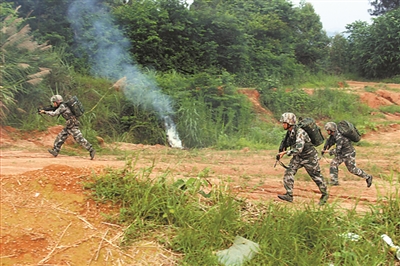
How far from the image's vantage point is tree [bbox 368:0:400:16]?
97.0 ft

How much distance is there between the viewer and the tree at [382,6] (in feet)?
97.0

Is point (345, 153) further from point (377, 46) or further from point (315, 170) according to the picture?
point (377, 46)

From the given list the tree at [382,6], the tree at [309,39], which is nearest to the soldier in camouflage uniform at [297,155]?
the tree at [309,39]

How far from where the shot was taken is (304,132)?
20.1 feet

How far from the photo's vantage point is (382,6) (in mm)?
30141

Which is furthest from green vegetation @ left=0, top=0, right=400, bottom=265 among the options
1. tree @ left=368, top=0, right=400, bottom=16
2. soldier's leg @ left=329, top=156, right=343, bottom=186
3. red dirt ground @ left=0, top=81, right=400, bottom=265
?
tree @ left=368, top=0, right=400, bottom=16

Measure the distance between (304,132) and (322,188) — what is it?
92 centimetres

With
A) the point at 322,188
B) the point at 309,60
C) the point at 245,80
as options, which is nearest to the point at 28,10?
the point at 245,80

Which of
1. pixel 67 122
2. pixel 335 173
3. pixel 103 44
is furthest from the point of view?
pixel 103 44

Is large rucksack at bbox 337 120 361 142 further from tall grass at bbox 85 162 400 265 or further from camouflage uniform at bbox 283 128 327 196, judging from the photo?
tall grass at bbox 85 162 400 265

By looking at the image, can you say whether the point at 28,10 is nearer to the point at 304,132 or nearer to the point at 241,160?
the point at 241,160

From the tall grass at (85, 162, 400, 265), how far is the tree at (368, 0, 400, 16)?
94.3 ft

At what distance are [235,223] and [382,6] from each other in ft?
99.3

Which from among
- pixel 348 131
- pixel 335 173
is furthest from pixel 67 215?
pixel 335 173
